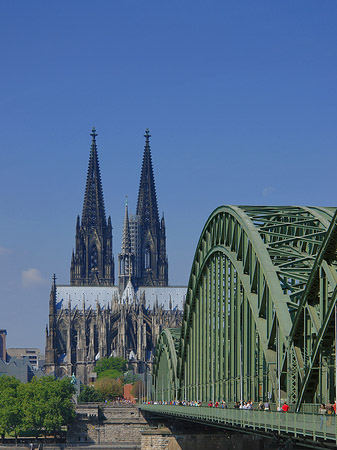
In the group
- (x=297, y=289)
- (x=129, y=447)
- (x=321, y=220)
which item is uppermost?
(x=321, y=220)

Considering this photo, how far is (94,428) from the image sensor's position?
156 meters

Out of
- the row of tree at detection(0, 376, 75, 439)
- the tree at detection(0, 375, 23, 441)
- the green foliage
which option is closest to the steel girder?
the row of tree at detection(0, 376, 75, 439)

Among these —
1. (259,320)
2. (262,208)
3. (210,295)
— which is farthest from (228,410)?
(210,295)

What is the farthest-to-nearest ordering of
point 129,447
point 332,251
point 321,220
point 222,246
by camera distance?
point 129,447, point 222,246, point 321,220, point 332,251

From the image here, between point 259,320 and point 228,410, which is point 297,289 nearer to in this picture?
point 259,320

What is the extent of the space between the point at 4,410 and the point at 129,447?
717 inches

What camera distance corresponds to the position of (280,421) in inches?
1575

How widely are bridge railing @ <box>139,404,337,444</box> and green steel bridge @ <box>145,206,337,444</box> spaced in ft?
5.56

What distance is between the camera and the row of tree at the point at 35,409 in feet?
488

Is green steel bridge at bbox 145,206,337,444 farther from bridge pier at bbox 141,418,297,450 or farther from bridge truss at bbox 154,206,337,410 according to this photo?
bridge pier at bbox 141,418,297,450

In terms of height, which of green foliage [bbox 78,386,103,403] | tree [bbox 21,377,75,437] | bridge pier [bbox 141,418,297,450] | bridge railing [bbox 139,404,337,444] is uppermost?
green foliage [bbox 78,386,103,403]

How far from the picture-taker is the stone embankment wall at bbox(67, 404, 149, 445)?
153375mm

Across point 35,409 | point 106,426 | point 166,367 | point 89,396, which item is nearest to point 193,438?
point 166,367

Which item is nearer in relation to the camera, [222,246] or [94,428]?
[222,246]
